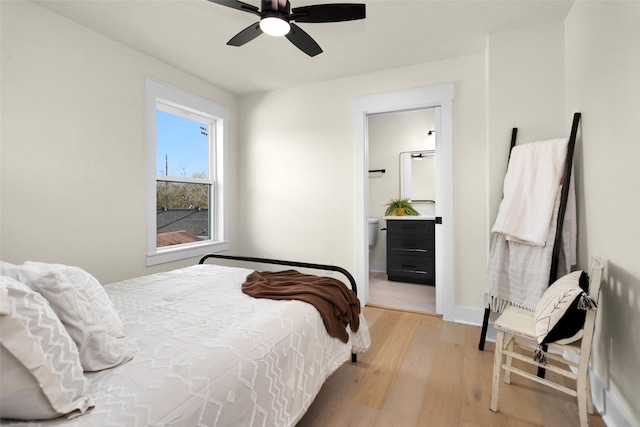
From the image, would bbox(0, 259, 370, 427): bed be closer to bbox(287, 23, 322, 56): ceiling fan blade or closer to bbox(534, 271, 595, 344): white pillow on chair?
bbox(534, 271, 595, 344): white pillow on chair

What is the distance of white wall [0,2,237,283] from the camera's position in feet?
6.79

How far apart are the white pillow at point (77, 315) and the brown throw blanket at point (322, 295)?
0.83 m

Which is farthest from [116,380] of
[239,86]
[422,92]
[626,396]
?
[239,86]

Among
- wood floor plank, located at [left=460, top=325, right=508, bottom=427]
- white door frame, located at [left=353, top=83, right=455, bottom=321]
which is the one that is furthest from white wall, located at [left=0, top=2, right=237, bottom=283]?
wood floor plank, located at [left=460, top=325, right=508, bottom=427]

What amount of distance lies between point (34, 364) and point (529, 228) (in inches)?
102

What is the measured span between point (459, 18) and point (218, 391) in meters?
2.83

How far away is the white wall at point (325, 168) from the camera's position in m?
2.89

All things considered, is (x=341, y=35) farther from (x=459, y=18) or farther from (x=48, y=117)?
(x=48, y=117)

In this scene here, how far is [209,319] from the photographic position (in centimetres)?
146

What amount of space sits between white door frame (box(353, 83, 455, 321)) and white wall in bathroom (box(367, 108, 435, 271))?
1.73 m

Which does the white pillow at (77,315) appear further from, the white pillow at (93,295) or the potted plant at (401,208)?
the potted plant at (401,208)

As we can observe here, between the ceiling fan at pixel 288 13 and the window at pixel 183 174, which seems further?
the window at pixel 183 174

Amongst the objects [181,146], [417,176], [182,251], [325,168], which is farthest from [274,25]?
[417,176]

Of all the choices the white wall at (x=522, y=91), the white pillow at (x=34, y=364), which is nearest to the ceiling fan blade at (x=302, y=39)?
the white wall at (x=522, y=91)
